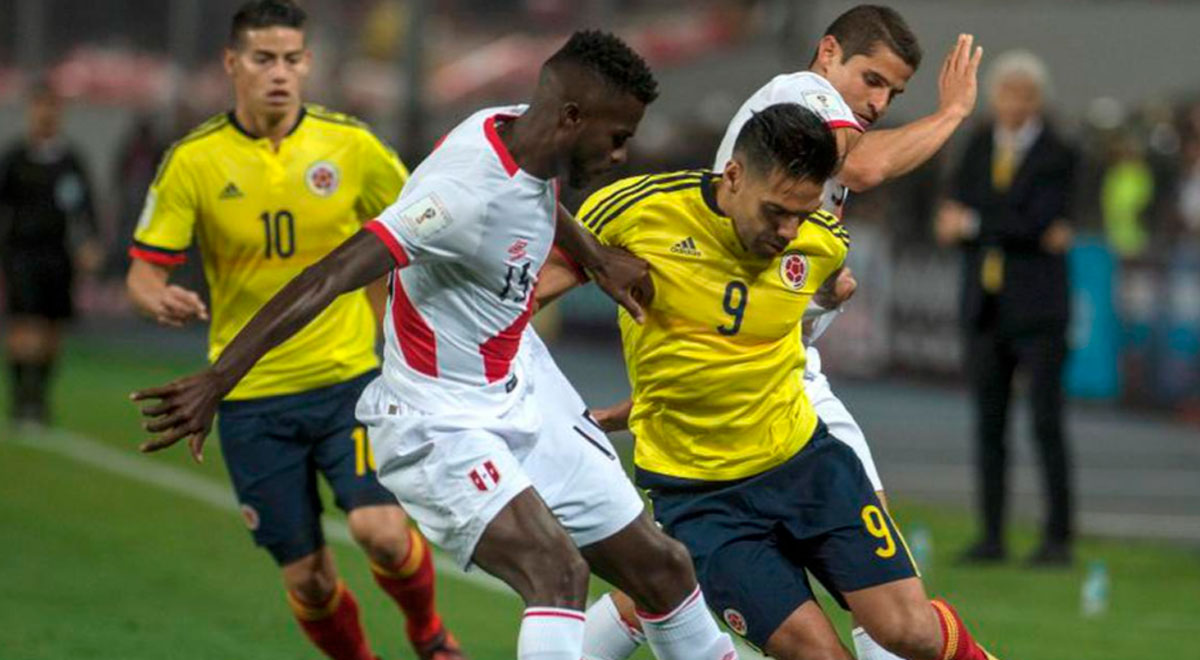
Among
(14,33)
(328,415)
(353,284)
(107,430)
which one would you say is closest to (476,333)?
(353,284)

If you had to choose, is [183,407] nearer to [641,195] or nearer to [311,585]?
[641,195]

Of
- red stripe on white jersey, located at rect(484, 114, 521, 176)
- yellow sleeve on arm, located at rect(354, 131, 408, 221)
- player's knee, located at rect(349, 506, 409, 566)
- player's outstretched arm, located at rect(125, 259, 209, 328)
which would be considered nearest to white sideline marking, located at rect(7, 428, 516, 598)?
player's knee, located at rect(349, 506, 409, 566)

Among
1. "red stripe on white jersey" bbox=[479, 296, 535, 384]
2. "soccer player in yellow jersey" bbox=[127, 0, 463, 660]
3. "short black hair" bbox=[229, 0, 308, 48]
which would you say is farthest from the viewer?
"short black hair" bbox=[229, 0, 308, 48]

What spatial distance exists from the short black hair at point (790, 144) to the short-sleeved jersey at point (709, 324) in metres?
0.30

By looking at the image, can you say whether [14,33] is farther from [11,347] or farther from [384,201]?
[384,201]

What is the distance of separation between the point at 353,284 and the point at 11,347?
1301 centimetres

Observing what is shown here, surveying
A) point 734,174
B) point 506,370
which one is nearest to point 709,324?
point 734,174

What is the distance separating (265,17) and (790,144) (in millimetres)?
3134

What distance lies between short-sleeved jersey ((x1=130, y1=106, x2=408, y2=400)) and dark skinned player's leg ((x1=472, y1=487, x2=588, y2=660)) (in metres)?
2.53

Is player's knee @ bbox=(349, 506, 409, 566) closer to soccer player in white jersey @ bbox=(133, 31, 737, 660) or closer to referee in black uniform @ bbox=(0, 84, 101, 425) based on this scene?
soccer player in white jersey @ bbox=(133, 31, 737, 660)

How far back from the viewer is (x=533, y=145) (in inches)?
266

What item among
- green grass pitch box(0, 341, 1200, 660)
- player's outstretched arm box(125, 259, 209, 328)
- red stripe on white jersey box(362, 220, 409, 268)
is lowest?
green grass pitch box(0, 341, 1200, 660)

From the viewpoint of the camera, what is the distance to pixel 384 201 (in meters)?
9.30

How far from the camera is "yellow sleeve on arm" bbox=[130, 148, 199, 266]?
912 centimetres
